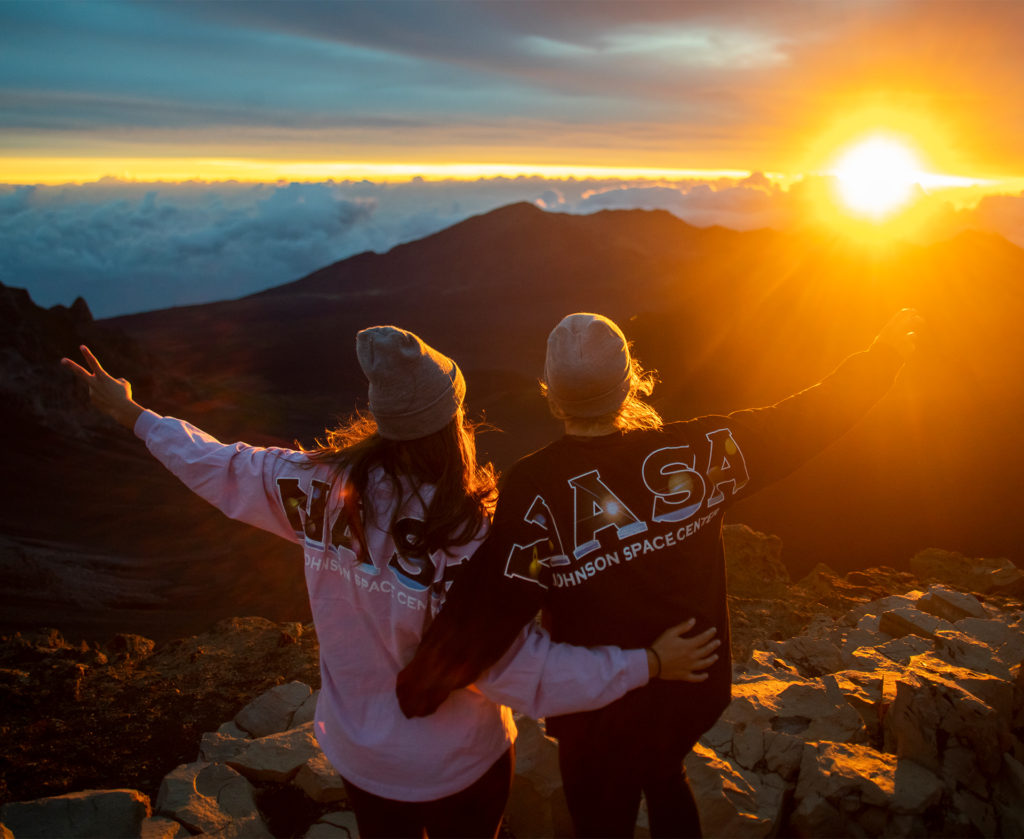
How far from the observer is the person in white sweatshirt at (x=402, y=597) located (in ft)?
Result: 5.02

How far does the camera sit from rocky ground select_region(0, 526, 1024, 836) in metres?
3.73

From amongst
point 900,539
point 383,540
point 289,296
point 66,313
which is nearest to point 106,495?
point 66,313

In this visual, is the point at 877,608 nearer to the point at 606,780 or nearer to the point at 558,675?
the point at 606,780

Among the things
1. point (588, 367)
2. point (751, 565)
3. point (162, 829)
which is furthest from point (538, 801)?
point (751, 565)

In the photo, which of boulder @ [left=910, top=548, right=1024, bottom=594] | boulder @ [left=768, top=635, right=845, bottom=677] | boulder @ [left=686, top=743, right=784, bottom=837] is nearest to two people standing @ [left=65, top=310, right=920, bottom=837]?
boulder @ [left=686, top=743, right=784, bottom=837]

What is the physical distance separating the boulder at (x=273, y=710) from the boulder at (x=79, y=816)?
1.05 metres

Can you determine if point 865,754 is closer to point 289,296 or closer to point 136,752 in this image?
point 136,752

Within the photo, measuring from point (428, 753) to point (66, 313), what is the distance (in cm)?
2901

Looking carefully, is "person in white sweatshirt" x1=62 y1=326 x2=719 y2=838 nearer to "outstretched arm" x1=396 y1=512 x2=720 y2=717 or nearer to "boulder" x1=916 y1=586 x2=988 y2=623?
"outstretched arm" x1=396 y1=512 x2=720 y2=717

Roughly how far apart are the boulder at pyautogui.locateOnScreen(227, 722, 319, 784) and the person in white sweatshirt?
1781mm

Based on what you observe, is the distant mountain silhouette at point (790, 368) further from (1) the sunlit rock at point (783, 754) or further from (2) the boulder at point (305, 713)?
(2) the boulder at point (305, 713)

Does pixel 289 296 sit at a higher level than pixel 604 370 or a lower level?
higher

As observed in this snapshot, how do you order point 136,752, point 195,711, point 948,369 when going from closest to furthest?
point 136,752, point 195,711, point 948,369

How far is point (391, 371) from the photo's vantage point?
1541 millimetres
